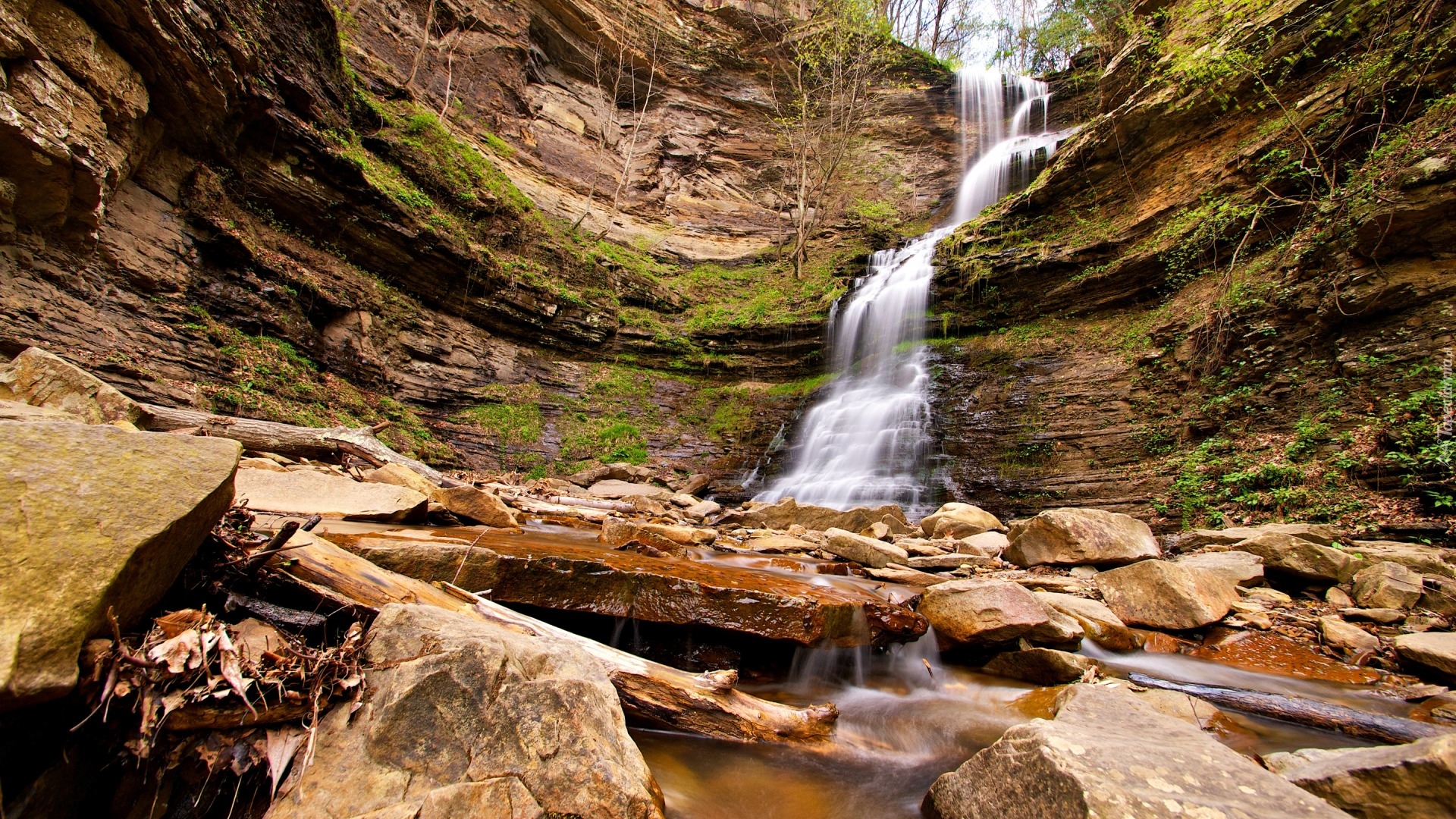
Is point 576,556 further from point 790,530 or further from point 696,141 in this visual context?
point 696,141

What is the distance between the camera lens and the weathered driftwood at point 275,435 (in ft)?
17.2

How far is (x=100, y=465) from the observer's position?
136 centimetres

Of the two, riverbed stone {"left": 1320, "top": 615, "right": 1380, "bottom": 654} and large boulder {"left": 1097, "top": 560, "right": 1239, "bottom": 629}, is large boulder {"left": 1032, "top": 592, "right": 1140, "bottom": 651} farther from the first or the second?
riverbed stone {"left": 1320, "top": 615, "right": 1380, "bottom": 654}

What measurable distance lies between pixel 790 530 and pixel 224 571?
6.64 m

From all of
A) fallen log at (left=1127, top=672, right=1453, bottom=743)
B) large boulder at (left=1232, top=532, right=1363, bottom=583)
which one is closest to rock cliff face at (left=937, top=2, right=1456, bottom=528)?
large boulder at (left=1232, top=532, right=1363, bottom=583)

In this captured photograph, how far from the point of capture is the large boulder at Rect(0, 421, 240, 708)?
988mm

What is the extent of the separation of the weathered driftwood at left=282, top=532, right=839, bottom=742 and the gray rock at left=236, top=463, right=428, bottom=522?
1740 mm

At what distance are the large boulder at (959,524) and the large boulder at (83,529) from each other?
7129 mm

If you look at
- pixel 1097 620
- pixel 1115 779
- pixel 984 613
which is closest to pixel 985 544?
pixel 1097 620

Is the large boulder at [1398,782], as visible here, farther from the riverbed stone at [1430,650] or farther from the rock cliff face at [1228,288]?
the rock cliff face at [1228,288]

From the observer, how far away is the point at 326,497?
12.4 feet

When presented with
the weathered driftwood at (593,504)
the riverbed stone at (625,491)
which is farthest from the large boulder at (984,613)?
the riverbed stone at (625,491)

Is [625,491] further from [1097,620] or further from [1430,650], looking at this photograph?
[1430,650]

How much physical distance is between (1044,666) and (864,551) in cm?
210
